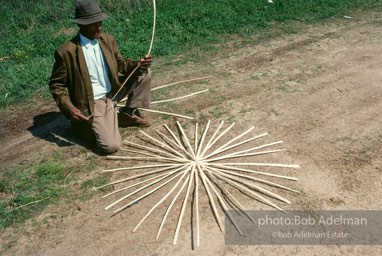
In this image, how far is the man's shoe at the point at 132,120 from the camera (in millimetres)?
4367

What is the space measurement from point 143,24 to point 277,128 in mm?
3848

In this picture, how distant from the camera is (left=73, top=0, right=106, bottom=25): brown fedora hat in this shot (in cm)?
360

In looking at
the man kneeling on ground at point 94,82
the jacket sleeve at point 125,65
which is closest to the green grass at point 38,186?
the man kneeling on ground at point 94,82

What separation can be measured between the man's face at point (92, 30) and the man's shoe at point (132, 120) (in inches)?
37.9

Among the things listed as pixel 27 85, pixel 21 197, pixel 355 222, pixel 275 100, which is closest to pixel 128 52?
pixel 27 85

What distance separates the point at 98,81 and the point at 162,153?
1.03 metres

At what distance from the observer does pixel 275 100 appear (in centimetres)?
474

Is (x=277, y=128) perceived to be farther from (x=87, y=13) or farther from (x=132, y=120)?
(x=87, y=13)

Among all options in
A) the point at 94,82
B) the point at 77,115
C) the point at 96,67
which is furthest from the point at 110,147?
the point at 96,67

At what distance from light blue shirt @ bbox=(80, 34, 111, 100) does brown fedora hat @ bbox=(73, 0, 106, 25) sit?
0.77ft

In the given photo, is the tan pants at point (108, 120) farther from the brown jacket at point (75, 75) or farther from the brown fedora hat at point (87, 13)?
the brown fedora hat at point (87, 13)

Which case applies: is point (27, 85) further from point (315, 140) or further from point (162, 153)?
point (315, 140)

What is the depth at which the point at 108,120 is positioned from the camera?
4059 millimetres

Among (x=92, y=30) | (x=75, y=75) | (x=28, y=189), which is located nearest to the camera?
(x=28, y=189)
